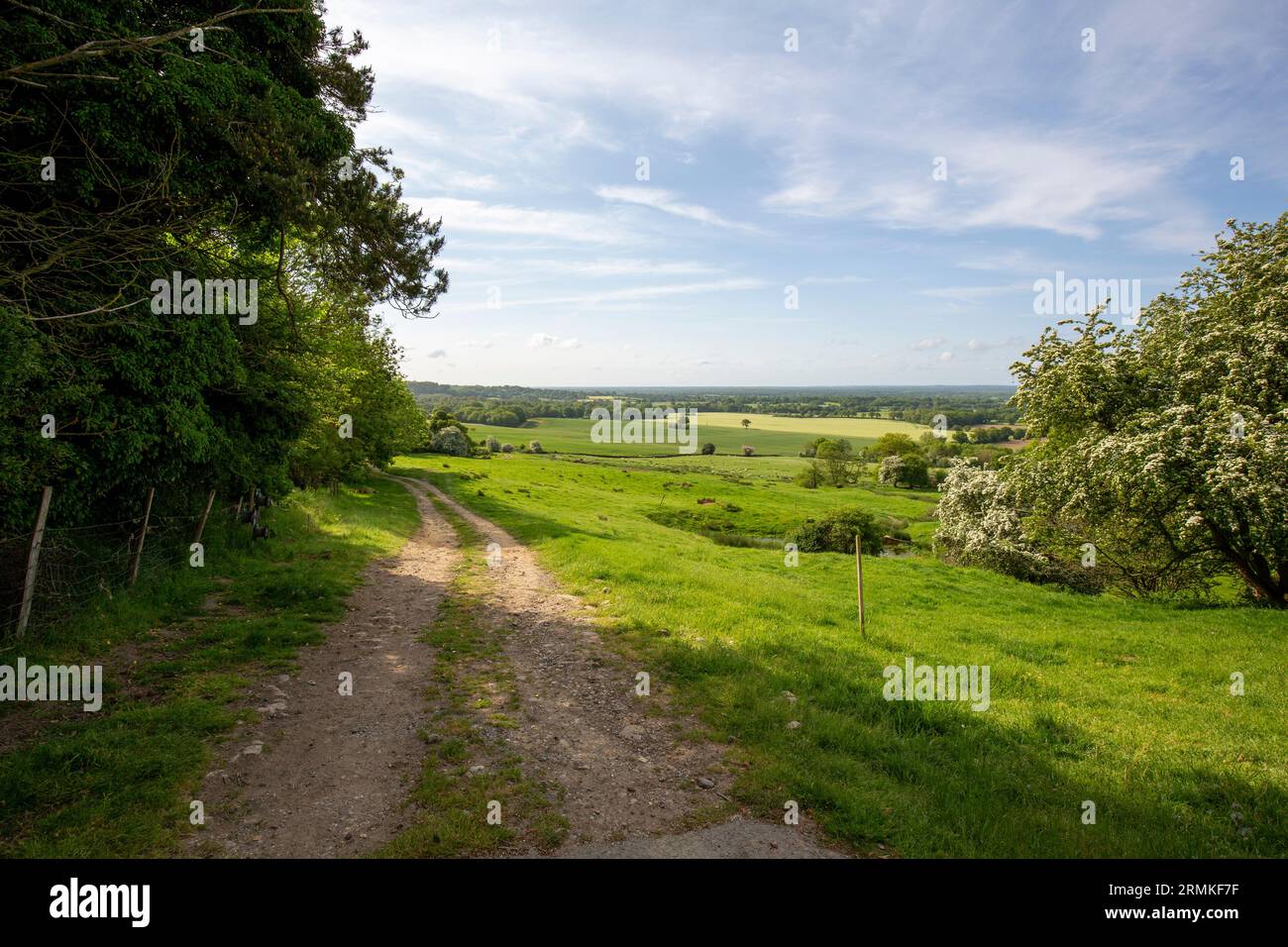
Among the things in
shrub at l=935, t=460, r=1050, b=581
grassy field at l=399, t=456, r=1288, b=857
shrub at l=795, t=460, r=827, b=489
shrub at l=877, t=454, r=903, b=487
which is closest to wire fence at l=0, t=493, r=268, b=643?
grassy field at l=399, t=456, r=1288, b=857

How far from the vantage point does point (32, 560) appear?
31.9 feet

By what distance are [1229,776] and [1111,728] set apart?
5.30 ft

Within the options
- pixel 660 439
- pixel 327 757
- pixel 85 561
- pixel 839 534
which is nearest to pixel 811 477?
pixel 839 534

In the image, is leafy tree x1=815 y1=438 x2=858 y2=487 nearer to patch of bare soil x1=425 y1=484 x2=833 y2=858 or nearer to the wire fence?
patch of bare soil x1=425 y1=484 x2=833 y2=858

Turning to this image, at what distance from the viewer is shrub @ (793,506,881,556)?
45156mm

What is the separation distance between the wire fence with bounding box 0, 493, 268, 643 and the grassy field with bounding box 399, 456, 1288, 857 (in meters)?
10.2

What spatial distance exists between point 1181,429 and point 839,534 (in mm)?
27714

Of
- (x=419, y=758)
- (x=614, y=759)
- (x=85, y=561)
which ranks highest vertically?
(x=85, y=561)

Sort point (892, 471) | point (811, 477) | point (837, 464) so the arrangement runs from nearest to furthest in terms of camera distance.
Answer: point (811, 477) < point (892, 471) < point (837, 464)

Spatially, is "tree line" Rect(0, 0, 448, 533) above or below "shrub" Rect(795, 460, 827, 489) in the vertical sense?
above

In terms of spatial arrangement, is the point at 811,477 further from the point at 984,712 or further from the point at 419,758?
the point at 419,758

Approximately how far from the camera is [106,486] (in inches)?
414
